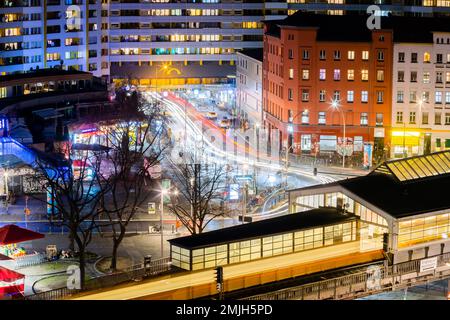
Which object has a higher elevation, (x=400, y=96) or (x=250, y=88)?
(x=400, y=96)

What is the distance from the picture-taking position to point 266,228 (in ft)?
184

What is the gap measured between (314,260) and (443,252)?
852 cm

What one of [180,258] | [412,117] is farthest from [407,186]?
[412,117]

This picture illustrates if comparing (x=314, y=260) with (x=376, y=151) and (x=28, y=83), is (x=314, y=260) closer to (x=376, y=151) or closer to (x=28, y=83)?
(x=376, y=151)

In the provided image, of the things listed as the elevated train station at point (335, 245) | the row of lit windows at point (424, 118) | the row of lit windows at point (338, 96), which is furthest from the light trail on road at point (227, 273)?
the row of lit windows at point (338, 96)

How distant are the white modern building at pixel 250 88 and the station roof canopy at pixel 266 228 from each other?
A: 200ft

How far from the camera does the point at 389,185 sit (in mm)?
63250

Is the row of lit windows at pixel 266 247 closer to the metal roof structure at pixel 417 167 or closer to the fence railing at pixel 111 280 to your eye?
the fence railing at pixel 111 280

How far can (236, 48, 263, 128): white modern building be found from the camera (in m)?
125

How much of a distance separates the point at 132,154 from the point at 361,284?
41.4 meters

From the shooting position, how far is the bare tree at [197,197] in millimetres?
70562

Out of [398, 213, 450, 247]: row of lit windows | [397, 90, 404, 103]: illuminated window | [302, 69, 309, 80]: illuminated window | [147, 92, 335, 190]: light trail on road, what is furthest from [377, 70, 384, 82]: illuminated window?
[398, 213, 450, 247]: row of lit windows

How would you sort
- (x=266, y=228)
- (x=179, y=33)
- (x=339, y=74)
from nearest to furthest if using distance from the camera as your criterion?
(x=266, y=228), (x=339, y=74), (x=179, y=33)

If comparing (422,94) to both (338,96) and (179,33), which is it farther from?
(179,33)
